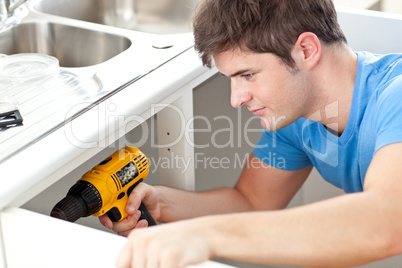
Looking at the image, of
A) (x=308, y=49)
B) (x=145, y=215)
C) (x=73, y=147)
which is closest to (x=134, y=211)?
(x=145, y=215)

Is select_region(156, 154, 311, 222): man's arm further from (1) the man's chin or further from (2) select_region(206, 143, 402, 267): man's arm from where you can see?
(2) select_region(206, 143, 402, 267): man's arm

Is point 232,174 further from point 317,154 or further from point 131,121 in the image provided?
point 131,121

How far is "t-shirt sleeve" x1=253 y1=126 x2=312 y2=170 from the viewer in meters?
1.55

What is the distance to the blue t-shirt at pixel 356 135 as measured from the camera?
1.17 meters

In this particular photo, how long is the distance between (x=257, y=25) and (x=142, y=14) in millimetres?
887

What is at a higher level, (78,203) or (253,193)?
(78,203)

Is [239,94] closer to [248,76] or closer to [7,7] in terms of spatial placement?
[248,76]

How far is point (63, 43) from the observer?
1717mm

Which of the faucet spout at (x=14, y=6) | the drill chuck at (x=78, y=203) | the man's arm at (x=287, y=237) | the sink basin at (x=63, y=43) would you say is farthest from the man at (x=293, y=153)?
the faucet spout at (x=14, y=6)

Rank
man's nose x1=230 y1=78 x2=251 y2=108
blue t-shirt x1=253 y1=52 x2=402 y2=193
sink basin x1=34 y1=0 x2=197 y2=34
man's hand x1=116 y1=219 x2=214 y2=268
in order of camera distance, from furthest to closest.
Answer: sink basin x1=34 y1=0 x2=197 y2=34
man's nose x1=230 y1=78 x2=251 y2=108
blue t-shirt x1=253 y1=52 x2=402 y2=193
man's hand x1=116 y1=219 x2=214 y2=268

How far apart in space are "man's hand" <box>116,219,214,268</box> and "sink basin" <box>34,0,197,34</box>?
4.05 feet

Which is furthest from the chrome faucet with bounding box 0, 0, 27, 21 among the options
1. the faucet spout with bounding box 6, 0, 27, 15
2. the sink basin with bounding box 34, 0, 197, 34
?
the sink basin with bounding box 34, 0, 197, 34

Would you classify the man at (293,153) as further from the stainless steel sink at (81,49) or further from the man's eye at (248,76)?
the stainless steel sink at (81,49)

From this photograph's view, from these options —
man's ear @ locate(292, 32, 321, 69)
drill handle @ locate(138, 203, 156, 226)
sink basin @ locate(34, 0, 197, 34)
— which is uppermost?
man's ear @ locate(292, 32, 321, 69)
